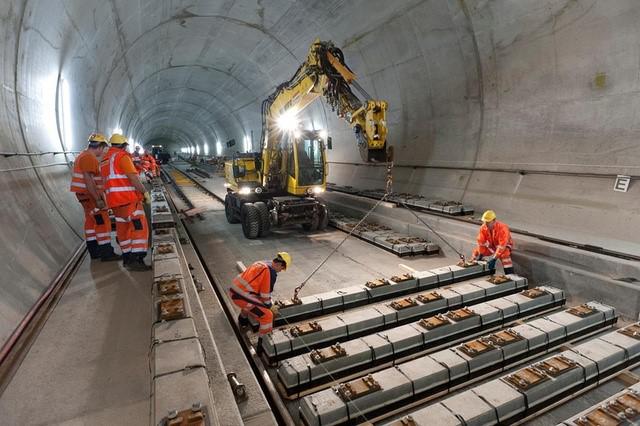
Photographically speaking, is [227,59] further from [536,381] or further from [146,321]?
[536,381]

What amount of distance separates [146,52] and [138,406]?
12.6 m

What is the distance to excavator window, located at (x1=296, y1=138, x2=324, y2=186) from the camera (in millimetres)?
8875

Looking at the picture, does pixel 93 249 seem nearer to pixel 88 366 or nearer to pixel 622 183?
pixel 88 366

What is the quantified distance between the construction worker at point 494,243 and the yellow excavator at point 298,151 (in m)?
2.09

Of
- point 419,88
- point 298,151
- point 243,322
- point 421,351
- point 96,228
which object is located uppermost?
point 419,88

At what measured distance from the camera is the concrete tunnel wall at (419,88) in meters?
4.95

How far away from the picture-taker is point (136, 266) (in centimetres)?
507

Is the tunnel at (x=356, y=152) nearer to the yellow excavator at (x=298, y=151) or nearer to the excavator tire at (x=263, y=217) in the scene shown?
the excavator tire at (x=263, y=217)

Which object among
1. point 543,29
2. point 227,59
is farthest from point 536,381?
point 227,59

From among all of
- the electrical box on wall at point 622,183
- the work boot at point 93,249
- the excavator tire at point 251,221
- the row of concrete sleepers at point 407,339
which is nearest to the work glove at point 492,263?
the row of concrete sleepers at point 407,339

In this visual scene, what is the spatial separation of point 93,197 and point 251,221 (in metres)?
3.99

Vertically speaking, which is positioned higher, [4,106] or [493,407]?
[4,106]

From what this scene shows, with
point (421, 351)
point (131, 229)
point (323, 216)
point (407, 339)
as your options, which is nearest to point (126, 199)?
point (131, 229)

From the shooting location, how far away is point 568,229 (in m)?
6.74
